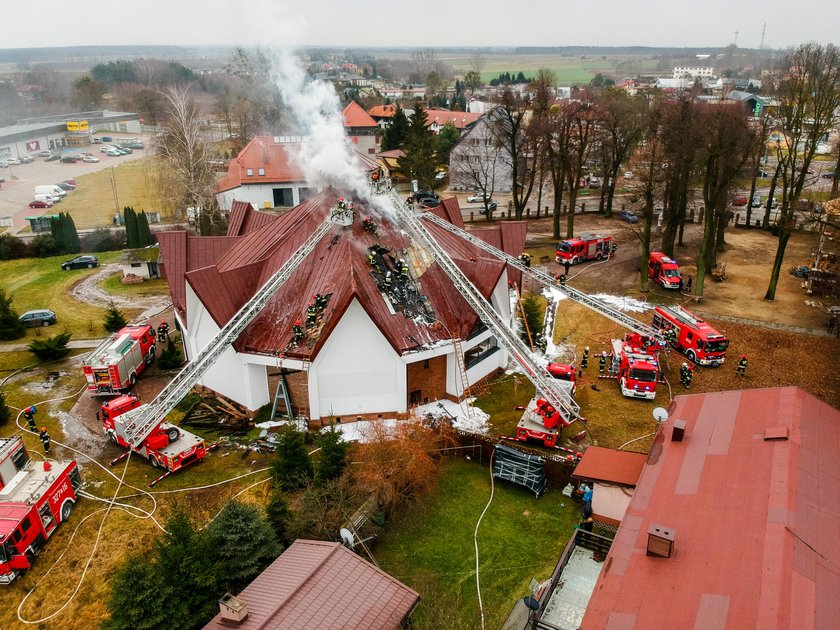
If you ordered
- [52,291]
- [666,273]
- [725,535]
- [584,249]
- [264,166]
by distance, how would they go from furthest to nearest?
1. [264,166]
2. [584,249]
3. [52,291]
4. [666,273]
5. [725,535]

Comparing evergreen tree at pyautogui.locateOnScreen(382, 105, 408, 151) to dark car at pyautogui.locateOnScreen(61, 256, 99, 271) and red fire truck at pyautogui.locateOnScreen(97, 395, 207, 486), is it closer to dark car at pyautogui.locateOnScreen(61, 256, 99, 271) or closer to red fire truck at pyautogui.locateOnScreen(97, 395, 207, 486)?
dark car at pyautogui.locateOnScreen(61, 256, 99, 271)

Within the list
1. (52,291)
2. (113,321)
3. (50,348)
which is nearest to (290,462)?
(50,348)

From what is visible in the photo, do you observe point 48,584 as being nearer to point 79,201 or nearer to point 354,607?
point 354,607

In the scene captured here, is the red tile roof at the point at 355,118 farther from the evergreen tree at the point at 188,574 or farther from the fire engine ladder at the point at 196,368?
the evergreen tree at the point at 188,574

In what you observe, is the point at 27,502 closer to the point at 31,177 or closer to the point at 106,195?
the point at 106,195

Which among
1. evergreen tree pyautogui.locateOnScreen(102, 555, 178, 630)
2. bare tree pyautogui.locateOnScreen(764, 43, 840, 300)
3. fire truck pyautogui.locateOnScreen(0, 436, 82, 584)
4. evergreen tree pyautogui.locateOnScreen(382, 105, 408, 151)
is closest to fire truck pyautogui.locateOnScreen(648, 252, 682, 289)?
bare tree pyautogui.locateOnScreen(764, 43, 840, 300)
